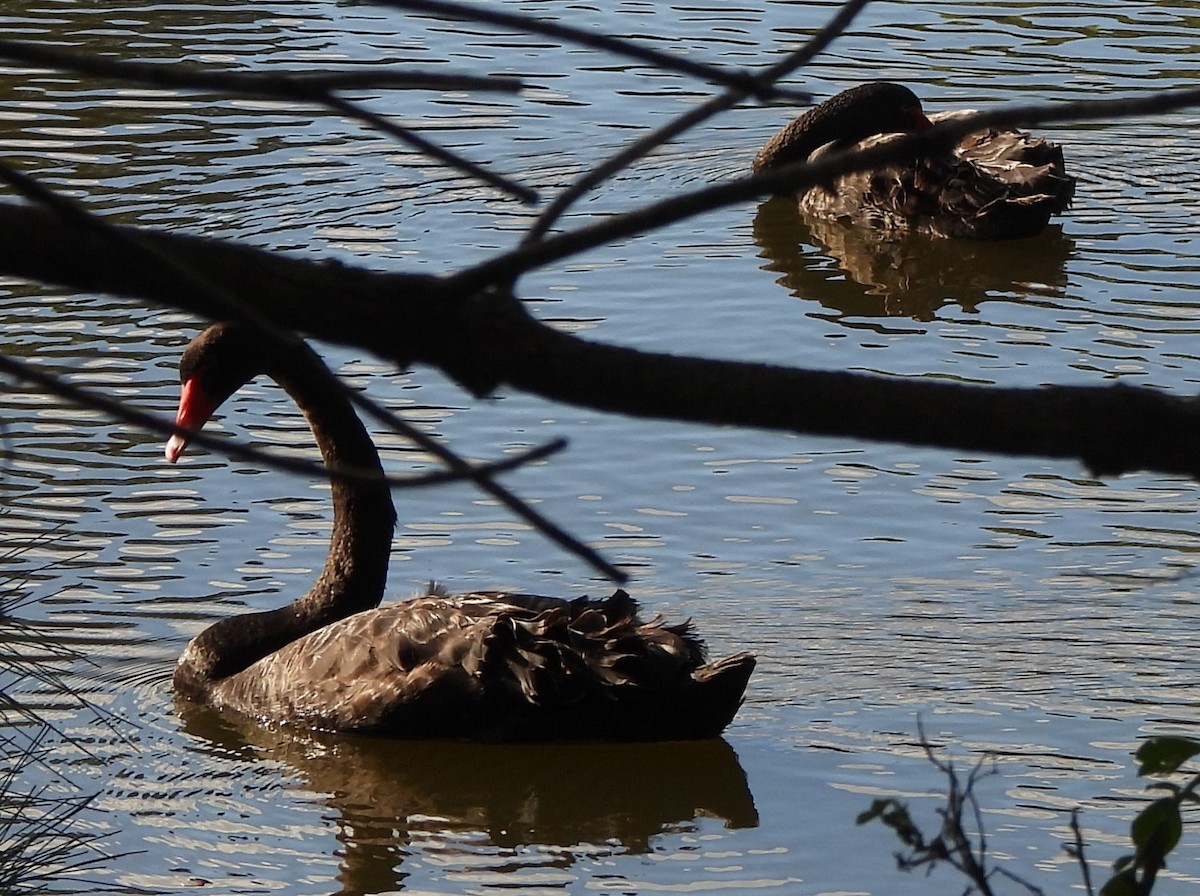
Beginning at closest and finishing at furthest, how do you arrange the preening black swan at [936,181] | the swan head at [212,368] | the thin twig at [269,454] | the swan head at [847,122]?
1. the thin twig at [269,454]
2. the swan head at [212,368]
3. the preening black swan at [936,181]
4. the swan head at [847,122]

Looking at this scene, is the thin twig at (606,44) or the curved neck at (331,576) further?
the curved neck at (331,576)

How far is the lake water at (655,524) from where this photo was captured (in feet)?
18.0

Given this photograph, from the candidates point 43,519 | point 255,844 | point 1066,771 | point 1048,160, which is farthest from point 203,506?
point 1048,160

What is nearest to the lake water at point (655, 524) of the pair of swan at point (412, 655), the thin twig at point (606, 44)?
the pair of swan at point (412, 655)

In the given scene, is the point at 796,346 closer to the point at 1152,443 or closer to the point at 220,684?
the point at 220,684

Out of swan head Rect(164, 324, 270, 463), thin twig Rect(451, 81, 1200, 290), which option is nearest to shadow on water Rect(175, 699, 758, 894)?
swan head Rect(164, 324, 270, 463)

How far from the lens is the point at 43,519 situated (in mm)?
6938

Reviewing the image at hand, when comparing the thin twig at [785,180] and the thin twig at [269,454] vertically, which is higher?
the thin twig at [785,180]

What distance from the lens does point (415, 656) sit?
609cm

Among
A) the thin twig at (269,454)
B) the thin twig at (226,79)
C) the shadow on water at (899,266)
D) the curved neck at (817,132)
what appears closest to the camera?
the thin twig at (269,454)

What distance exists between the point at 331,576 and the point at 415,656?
679 mm

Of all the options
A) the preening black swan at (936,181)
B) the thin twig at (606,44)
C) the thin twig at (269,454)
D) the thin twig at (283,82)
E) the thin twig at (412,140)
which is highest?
the thin twig at (606,44)

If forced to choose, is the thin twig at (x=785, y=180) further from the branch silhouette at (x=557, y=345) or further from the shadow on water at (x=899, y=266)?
the shadow on water at (x=899, y=266)

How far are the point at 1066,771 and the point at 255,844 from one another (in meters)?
2.12
